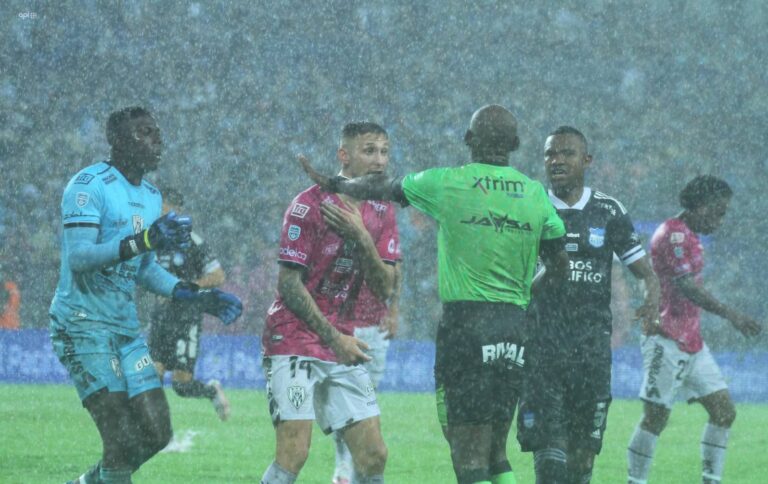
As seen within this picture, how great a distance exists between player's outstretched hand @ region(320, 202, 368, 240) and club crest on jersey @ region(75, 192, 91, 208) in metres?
1.07

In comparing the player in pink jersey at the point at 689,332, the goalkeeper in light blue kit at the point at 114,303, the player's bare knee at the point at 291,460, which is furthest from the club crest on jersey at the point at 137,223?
the player in pink jersey at the point at 689,332

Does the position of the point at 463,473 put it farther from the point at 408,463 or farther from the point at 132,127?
the point at 408,463

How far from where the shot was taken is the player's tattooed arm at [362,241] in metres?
4.94

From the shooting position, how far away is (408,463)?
8.95m

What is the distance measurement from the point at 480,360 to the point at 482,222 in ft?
1.88

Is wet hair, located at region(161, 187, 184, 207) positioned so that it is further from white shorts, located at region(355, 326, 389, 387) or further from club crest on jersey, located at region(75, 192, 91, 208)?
club crest on jersey, located at region(75, 192, 91, 208)

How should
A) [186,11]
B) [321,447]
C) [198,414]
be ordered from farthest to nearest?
1. [186,11]
2. [198,414]
3. [321,447]

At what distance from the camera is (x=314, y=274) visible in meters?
5.24

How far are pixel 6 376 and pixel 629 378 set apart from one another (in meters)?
8.10

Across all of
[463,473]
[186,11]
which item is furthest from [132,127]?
[186,11]

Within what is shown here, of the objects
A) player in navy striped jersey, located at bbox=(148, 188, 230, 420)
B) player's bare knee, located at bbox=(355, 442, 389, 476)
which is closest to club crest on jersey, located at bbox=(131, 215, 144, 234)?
player's bare knee, located at bbox=(355, 442, 389, 476)

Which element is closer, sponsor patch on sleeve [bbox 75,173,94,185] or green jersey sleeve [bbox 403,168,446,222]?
green jersey sleeve [bbox 403,168,446,222]

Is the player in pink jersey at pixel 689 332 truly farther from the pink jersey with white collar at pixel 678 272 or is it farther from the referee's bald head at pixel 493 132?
the referee's bald head at pixel 493 132

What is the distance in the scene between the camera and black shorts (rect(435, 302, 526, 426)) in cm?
466
